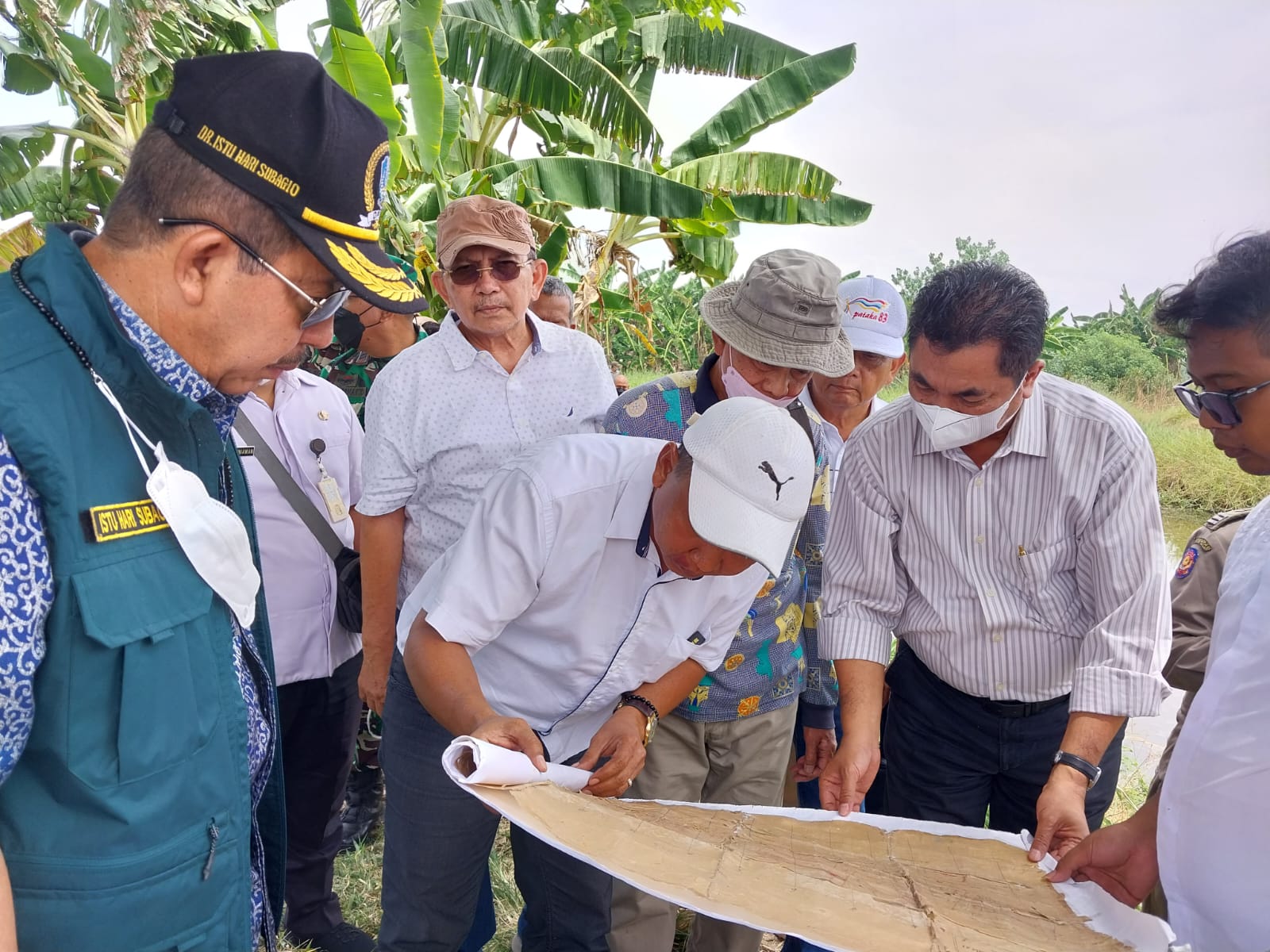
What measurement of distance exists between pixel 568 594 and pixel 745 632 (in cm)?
68

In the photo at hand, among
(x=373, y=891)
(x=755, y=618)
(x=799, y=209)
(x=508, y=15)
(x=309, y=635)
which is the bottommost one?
(x=373, y=891)

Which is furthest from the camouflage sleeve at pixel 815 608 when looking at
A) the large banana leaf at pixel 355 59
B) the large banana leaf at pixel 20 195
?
the large banana leaf at pixel 20 195

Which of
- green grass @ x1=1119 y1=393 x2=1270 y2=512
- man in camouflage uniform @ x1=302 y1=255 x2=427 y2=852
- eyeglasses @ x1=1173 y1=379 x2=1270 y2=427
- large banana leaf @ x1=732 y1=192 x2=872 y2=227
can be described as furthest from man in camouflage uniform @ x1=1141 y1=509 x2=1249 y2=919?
green grass @ x1=1119 y1=393 x2=1270 y2=512

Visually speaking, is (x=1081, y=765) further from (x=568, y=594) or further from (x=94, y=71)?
(x=94, y=71)

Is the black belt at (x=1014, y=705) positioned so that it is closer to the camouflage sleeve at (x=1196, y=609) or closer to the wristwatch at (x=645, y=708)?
the camouflage sleeve at (x=1196, y=609)

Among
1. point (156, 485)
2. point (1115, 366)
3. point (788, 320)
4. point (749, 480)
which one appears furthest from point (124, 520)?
point (1115, 366)

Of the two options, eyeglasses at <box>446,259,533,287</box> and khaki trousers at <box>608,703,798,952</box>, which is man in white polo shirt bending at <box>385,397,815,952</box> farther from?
eyeglasses at <box>446,259,533,287</box>

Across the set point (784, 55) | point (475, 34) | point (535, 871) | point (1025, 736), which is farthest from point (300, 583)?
point (784, 55)

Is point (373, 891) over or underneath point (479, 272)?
underneath

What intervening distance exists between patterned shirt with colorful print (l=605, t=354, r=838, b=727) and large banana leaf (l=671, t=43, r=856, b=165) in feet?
23.0

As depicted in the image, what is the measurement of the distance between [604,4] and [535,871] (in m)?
8.66

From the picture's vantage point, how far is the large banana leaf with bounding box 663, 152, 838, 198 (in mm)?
8508

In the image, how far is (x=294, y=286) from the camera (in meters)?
1.12

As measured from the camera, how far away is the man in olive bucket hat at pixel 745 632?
2396 millimetres
